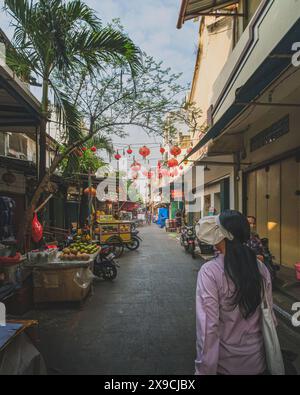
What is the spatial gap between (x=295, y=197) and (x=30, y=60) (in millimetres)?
7046

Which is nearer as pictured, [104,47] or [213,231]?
[213,231]

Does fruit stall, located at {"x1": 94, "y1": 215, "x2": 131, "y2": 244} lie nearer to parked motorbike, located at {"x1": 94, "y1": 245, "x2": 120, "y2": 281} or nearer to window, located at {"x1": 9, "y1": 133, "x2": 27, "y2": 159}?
window, located at {"x1": 9, "y1": 133, "x2": 27, "y2": 159}

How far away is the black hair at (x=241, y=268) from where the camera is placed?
179 cm

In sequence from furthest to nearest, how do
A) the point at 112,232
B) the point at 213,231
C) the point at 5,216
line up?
the point at 112,232 → the point at 5,216 → the point at 213,231

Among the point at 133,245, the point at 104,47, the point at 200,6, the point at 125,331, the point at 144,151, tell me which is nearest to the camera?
the point at 125,331

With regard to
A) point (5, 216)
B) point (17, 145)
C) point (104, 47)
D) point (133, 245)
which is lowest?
point (133, 245)

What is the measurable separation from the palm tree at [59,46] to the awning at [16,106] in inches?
12.5

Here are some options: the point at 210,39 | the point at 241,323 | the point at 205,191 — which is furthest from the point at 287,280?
the point at 210,39

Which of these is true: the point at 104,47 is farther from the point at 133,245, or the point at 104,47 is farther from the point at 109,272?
the point at 133,245

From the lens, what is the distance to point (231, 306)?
1.81 metres

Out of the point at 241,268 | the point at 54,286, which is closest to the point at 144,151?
the point at 54,286

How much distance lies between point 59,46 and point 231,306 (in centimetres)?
485

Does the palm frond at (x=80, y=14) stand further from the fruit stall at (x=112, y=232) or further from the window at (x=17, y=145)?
the fruit stall at (x=112, y=232)
